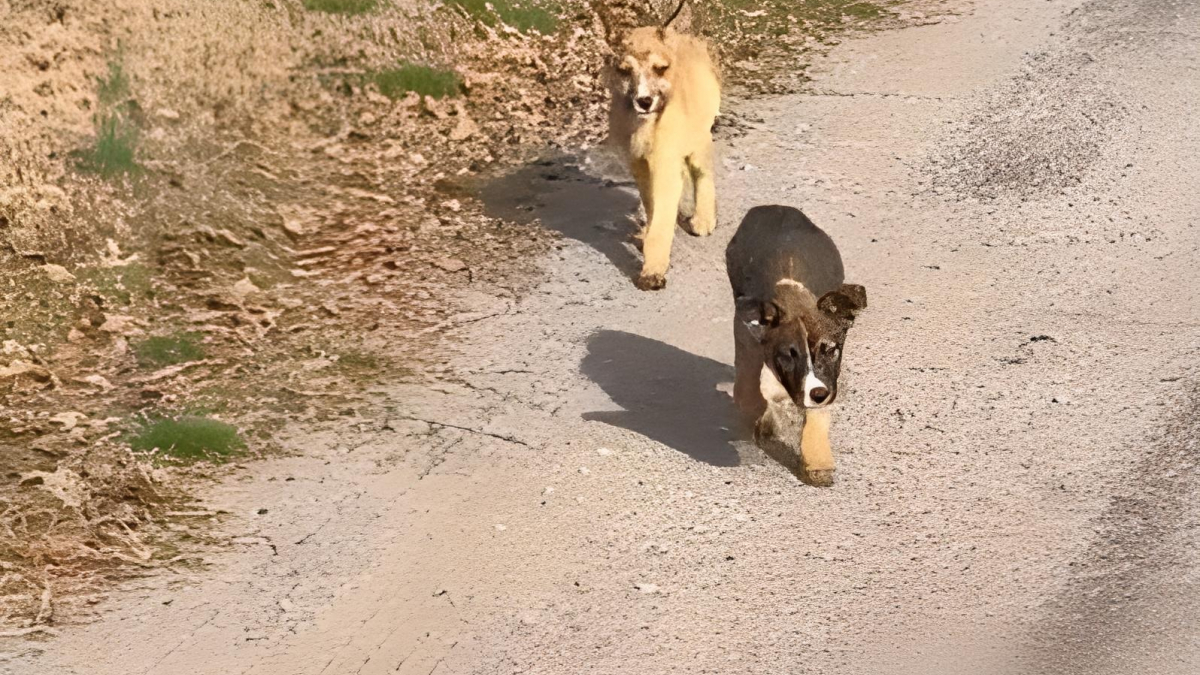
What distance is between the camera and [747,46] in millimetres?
13086

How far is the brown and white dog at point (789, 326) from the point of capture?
731cm

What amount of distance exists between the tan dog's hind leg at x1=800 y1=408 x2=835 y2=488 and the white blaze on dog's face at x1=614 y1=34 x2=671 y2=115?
8.15ft

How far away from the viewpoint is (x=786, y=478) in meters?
8.10

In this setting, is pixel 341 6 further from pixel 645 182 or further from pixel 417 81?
pixel 645 182

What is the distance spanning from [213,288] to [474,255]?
1850 mm

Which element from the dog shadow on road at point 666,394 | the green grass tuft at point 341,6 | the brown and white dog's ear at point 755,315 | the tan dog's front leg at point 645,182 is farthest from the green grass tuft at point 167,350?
the green grass tuft at point 341,6

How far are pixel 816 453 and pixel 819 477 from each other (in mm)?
142

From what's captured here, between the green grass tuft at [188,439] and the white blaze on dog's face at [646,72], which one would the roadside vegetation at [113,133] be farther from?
the white blaze on dog's face at [646,72]

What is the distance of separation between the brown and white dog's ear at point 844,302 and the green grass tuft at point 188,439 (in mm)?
3613

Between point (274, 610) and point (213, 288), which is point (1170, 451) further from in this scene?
point (213, 288)

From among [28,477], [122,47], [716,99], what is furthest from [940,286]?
[122,47]

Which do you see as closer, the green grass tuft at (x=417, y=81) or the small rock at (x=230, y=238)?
the small rock at (x=230, y=238)

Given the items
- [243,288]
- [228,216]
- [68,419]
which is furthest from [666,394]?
[228,216]

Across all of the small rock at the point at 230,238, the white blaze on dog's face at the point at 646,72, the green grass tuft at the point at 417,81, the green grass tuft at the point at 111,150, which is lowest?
the small rock at the point at 230,238
